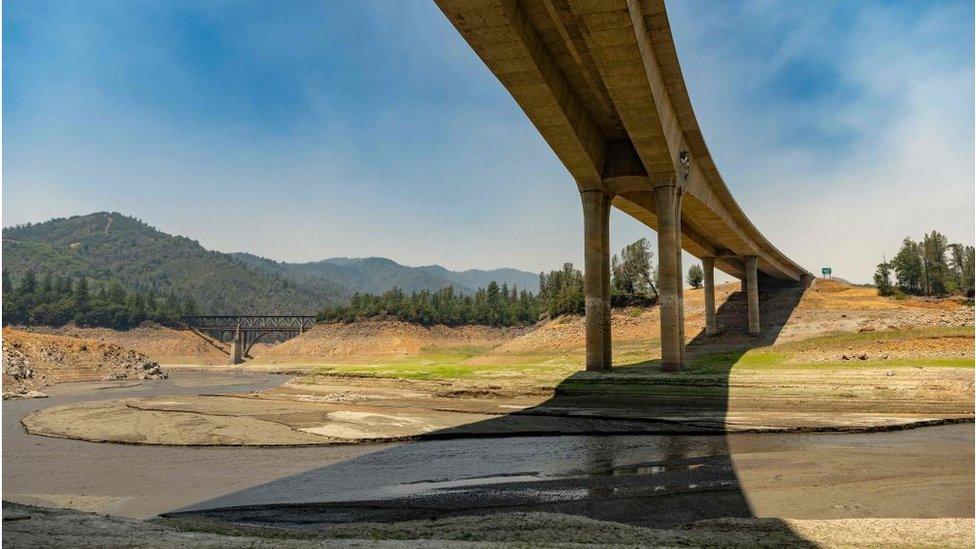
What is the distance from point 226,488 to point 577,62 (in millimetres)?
21890

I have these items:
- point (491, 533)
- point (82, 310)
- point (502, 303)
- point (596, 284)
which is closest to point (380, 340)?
point (502, 303)

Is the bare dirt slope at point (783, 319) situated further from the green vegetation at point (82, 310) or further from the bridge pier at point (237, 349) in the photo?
the green vegetation at point (82, 310)

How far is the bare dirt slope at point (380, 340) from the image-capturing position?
121 meters

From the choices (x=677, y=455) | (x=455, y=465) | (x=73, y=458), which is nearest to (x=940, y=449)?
(x=677, y=455)

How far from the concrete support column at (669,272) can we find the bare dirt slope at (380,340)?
8181 cm

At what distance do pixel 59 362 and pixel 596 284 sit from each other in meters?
58.7

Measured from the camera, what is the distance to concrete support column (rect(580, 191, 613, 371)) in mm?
41656

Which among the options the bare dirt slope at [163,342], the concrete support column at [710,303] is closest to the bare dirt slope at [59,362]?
the concrete support column at [710,303]

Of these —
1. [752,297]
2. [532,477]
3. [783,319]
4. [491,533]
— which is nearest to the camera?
[491,533]

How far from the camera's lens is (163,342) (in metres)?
157

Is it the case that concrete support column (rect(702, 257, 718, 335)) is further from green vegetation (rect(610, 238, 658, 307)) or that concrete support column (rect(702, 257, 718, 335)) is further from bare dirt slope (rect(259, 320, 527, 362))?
bare dirt slope (rect(259, 320, 527, 362))

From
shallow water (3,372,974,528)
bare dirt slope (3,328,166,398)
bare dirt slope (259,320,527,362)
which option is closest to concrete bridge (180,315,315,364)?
bare dirt slope (259,320,527,362)

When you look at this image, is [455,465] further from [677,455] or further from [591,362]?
[591,362]

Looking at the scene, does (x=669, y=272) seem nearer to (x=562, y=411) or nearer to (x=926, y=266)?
(x=562, y=411)
